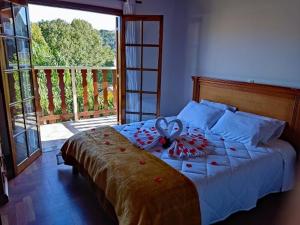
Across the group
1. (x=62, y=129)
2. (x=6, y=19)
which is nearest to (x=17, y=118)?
(x=6, y=19)

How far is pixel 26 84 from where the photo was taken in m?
2.72

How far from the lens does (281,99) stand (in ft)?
7.70

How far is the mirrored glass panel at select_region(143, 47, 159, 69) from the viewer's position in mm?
3480

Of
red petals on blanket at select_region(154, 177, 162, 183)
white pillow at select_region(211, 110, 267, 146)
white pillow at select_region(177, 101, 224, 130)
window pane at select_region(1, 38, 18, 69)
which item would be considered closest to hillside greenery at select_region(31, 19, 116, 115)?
window pane at select_region(1, 38, 18, 69)

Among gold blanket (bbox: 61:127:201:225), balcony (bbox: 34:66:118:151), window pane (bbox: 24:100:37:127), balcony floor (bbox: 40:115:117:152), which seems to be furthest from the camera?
balcony (bbox: 34:66:118:151)

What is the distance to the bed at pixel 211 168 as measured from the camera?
57.9 inches

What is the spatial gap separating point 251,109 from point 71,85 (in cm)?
323

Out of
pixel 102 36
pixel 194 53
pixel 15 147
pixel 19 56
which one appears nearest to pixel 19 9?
pixel 19 56

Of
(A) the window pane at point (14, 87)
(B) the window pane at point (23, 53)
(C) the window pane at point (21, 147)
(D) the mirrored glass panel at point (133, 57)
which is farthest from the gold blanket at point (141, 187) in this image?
(D) the mirrored glass panel at point (133, 57)

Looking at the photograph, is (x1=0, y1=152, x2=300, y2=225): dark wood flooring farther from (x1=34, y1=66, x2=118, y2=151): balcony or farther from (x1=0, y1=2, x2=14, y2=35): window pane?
(x1=0, y1=2, x2=14, y2=35): window pane

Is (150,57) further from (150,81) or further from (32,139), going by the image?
(32,139)

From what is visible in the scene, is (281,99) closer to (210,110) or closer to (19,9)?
(210,110)

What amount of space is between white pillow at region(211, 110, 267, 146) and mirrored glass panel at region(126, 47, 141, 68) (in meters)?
1.60

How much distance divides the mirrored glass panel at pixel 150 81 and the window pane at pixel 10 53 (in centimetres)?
177
